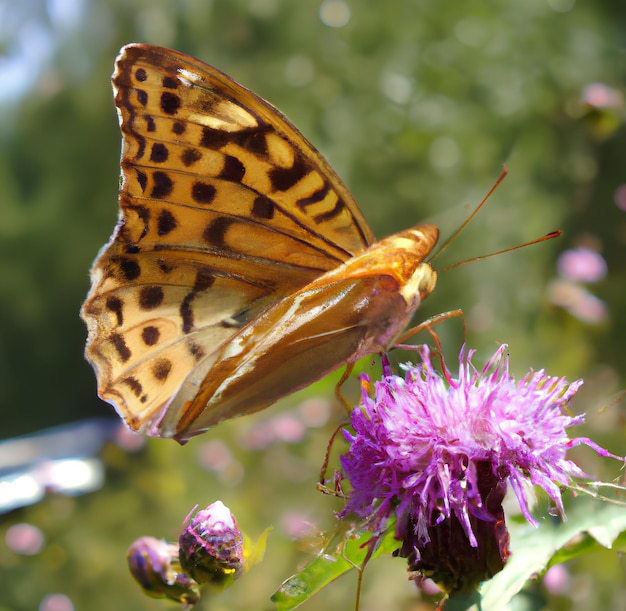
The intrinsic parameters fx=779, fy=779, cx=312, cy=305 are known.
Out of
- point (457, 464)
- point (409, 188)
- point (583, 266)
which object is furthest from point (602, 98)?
point (457, 464)

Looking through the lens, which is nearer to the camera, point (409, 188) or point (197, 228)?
point (197, 228)

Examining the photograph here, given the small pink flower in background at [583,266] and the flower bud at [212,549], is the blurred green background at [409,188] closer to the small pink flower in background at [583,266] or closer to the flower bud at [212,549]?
the small pink flower in background at [583,266]

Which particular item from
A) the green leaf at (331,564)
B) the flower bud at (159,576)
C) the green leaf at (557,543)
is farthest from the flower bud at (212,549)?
the green leaf at (557,543)

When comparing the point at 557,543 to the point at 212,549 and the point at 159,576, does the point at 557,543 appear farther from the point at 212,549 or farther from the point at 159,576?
the point at 159,576

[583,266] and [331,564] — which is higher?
[331,564]

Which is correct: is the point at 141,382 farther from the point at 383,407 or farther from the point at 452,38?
the point at 452,38
